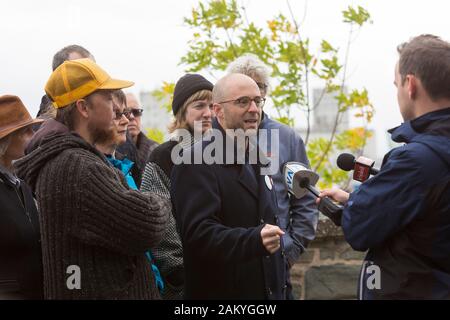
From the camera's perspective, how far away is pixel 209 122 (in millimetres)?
4820

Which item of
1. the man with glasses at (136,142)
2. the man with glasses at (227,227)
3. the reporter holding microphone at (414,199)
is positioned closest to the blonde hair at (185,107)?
the man with glasses at (136,142)

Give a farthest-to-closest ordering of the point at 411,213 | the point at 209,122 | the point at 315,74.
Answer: the point at 315,74 → the point at 209,122 → the point at 411,213

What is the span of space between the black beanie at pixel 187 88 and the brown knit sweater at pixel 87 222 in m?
1.44

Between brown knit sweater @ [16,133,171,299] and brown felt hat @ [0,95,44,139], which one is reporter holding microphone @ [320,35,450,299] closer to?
brown knit sweater @ [16,133,171,299]

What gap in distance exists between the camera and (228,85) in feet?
13.8

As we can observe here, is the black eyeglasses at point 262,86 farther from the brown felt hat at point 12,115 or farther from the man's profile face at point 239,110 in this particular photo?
the brown felt hat at point 12,115

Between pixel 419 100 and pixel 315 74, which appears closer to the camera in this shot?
pixel 419 100

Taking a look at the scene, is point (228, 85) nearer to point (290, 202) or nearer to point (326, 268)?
point (290, 202)

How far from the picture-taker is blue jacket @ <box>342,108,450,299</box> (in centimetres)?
306

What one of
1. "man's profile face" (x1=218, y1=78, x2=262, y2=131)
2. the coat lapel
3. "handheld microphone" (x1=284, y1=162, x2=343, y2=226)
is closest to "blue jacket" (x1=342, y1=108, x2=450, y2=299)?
"handheld microphone" (x1=284, y1=162, x2=343, y2=226)

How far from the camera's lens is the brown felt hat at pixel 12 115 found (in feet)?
12.5
